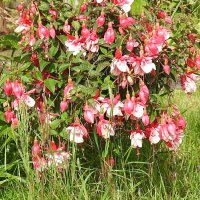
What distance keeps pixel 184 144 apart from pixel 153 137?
109cm

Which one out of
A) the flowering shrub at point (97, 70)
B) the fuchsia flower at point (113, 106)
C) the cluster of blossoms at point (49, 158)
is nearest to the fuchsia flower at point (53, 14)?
the flowering shrub at point (97, 70)

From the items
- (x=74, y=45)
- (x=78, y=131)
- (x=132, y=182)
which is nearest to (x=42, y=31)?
(x=74, y=45)

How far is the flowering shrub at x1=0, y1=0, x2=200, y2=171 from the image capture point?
2.36 m

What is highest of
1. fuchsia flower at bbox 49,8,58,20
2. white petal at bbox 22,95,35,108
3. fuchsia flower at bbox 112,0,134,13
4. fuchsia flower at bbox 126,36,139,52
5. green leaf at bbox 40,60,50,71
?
fuchsia flower at bbox 112,0,134,13

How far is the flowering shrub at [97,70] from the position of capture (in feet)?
7.75

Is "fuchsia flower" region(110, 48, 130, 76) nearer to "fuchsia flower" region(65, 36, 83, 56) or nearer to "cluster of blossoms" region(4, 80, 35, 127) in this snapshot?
"fuchsia flower" region(65, 36, 83, 56)

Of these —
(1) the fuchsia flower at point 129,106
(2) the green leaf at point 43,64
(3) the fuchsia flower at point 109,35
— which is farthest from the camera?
(2) the green leaf at point 43,64

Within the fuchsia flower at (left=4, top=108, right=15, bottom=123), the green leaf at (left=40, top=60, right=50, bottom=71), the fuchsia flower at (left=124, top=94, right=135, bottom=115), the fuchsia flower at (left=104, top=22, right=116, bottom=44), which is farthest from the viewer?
the fuchsia flower at (left=4, top=108, right=15, bottom=123)

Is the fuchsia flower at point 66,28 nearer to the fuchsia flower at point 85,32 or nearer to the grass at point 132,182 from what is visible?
the fuchsia flower at point 85,32

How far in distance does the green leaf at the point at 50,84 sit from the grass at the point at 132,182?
0.36 meters

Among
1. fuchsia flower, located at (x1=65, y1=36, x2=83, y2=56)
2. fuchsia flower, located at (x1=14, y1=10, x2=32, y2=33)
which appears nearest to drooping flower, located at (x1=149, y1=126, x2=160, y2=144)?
fuchsia flower, located at (x1=65, y1=36, x2=83, y2=56)

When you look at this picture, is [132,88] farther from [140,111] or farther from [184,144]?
[184,144]

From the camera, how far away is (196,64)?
2.55 metres

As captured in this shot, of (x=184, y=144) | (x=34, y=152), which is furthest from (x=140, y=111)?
(x=184, y=144)
